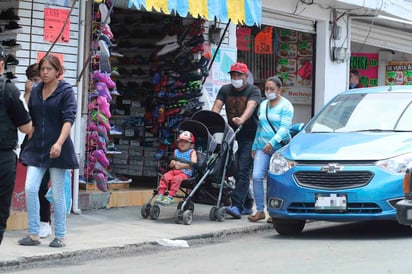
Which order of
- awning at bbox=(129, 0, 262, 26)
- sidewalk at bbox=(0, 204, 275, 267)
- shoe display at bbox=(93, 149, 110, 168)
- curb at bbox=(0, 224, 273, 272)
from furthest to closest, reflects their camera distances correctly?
shoe display at bbox=(93, 149, 110, 168) → awning at bbox=(129, 0, 262, 26) → sidewalk at bbox=(0, 204, 275, 267) → curb at bbox=(0, 224, 273, 272)

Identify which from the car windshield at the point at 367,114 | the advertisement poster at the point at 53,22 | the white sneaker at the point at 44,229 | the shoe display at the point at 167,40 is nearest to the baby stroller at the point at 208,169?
the car windshield at the point at 367,114

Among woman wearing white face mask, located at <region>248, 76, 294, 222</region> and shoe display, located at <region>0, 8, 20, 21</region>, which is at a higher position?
shoe display, located at <region>0, 8, 20, 21</region>

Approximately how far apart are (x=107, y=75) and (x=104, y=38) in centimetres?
54

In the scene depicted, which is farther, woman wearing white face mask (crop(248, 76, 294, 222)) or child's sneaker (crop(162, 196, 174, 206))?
woman wearing white face mask (crop(248, 76, 294, 222))

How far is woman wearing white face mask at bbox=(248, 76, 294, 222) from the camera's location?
1045cm

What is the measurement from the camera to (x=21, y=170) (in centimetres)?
972

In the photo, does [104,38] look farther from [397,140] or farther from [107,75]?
[397,140]

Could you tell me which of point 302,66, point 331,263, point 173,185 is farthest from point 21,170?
point 302,66

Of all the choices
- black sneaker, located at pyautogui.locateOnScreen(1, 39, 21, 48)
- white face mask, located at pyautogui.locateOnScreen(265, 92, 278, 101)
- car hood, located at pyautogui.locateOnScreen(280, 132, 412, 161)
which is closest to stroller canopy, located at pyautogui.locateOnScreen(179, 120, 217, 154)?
white face mask, located at pyautogui.locateOnScreen(265, 92, 278, 101)

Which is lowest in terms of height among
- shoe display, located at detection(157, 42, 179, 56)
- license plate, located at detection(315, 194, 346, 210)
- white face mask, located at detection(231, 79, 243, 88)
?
license plate, located at detection(315, 194, 346, 210)

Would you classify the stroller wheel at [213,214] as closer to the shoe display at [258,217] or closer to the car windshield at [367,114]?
the shoe display at [258,217]

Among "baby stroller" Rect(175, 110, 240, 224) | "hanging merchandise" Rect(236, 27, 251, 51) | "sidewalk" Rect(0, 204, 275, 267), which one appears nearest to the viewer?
"sidewalk" Rect(0, 204, 275, 267)

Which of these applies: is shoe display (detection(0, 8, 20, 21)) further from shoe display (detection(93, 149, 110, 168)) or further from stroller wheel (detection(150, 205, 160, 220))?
stroller wheel (detection(150, 205, 160, 220))

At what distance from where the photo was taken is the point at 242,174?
10992 mm
